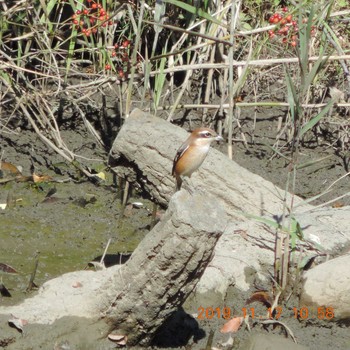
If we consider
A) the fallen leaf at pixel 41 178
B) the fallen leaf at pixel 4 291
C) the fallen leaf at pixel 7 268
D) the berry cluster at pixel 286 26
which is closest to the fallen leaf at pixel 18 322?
the fallen leaf at pixel 4 291

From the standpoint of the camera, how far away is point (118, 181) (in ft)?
23.7

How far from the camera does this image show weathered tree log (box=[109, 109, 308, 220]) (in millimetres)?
5820

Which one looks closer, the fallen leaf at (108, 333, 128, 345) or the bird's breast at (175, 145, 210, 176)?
the fallen leaf at (108, 333, 128, 345)

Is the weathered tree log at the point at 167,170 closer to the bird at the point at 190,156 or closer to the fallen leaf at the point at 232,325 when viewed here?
the bird at the point at 190,156

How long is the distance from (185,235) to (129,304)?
0.55 m

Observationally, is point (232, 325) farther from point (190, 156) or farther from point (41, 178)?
point (41, 178)

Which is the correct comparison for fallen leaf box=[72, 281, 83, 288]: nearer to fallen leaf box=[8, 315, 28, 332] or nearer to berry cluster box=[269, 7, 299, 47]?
fallen leaf box=[8, 315, 28, 332]

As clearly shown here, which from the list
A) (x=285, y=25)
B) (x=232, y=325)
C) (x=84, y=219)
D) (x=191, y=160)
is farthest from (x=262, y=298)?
(x=285, y=25)

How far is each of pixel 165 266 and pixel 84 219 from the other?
8.12 feet

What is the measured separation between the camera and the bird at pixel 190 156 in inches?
219

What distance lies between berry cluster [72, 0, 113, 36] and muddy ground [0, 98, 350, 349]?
38.9 inches

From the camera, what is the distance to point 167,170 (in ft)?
19.2

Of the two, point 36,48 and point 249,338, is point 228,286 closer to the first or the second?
point 249,338
